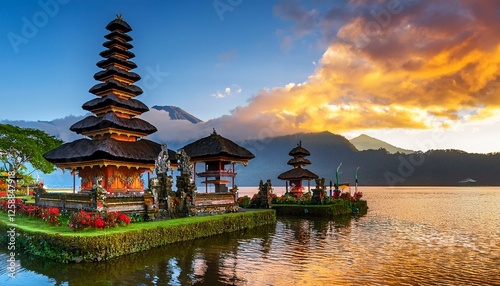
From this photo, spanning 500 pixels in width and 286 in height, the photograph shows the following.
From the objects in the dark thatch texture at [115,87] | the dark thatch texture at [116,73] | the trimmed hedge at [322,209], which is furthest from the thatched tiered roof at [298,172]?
the dark thatch texture at [116,73]

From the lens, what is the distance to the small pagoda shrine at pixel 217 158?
33.6m

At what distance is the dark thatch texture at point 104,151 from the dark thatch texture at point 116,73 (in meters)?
6.57

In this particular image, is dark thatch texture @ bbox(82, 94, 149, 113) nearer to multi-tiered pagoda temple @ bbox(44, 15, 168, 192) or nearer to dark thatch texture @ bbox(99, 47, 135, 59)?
multi-tiered pagoda temple @ bbox(44, 15, 168, 192)

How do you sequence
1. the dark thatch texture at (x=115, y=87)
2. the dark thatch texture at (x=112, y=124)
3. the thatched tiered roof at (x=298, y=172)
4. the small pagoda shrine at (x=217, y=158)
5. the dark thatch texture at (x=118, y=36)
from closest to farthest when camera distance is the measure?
1. the dark thatch texture at (x=112, y=124)
2. the dark thatch texture at (x=115, y=87)
3. the small pagoda shrine at (x=217, y=158)
4. the dark thatch texture at (x=118, y=36)
5. the thatched tiered roof at (x=298, y=172)

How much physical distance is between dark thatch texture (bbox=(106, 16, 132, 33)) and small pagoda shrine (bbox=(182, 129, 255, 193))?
13.5m

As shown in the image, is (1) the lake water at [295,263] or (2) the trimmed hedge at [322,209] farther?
(2) the trimmed hedge at [322,209]

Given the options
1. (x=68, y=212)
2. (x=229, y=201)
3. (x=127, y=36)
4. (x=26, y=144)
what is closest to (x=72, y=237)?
(x=68, y=212)

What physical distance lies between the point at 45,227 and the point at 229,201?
1456 centimetres

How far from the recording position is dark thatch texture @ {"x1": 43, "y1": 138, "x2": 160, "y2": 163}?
28.1 metres

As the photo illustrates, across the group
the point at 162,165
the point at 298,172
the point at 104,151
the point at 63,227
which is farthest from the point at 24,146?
the point at 298,172

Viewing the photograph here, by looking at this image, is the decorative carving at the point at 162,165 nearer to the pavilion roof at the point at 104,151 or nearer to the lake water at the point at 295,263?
the pavilion roof at the point at 104,151

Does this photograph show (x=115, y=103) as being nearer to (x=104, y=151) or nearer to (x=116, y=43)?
(x=104, y=151)

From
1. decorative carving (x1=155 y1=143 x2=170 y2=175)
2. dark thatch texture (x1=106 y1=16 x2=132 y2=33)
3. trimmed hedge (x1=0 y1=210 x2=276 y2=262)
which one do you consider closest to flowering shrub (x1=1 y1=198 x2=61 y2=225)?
trimmed hedge (x1=0 y1=210 x2=276 y2=262)

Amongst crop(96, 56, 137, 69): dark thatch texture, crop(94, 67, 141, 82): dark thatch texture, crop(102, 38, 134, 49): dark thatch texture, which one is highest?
crop(102, 38, 134, 49): dark thatch texture
